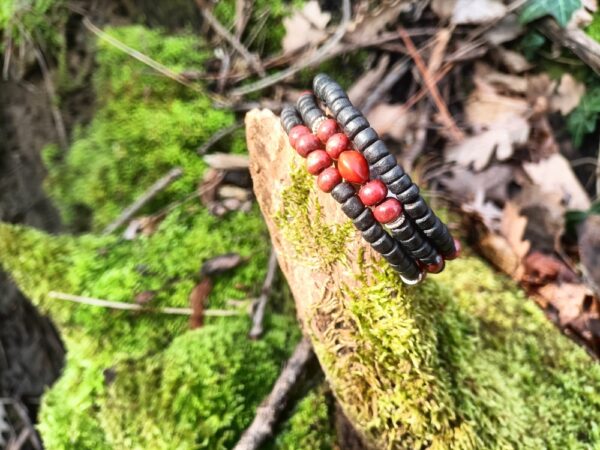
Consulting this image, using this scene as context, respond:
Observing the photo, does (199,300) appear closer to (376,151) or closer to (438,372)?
(438,372)

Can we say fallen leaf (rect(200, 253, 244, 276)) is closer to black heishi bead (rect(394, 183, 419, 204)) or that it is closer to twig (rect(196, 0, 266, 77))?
twig (rect(196, 0, 266, 77))

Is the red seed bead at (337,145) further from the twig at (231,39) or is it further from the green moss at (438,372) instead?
the twig at (231,39)

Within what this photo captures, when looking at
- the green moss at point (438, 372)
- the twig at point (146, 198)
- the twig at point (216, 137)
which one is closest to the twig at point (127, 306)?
the twig at point (146, 198)

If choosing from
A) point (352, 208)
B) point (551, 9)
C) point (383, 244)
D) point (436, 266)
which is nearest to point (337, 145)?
point (352, 208)

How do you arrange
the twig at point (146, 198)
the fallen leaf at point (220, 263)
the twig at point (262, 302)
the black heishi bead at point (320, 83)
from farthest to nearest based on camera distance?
the twig at point (146, 198)
the fallen leaf at point (220, 263)
the twig at point (262, 302)
the black heishi bead at point (320, 83)

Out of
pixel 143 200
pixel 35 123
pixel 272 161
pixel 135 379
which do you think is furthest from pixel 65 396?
pixel 35 123

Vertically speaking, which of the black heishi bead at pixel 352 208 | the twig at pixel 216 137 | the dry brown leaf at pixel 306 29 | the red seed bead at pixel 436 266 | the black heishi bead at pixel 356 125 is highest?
the black heishi bead at pixel 356 125

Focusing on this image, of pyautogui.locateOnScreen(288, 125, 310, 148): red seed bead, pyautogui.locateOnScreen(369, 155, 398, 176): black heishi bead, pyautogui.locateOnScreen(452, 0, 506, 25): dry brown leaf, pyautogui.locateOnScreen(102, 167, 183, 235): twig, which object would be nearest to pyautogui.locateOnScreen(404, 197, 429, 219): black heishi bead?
pyautogui.locateOnScreen(369, 155, 398, 176): black heishi bead
